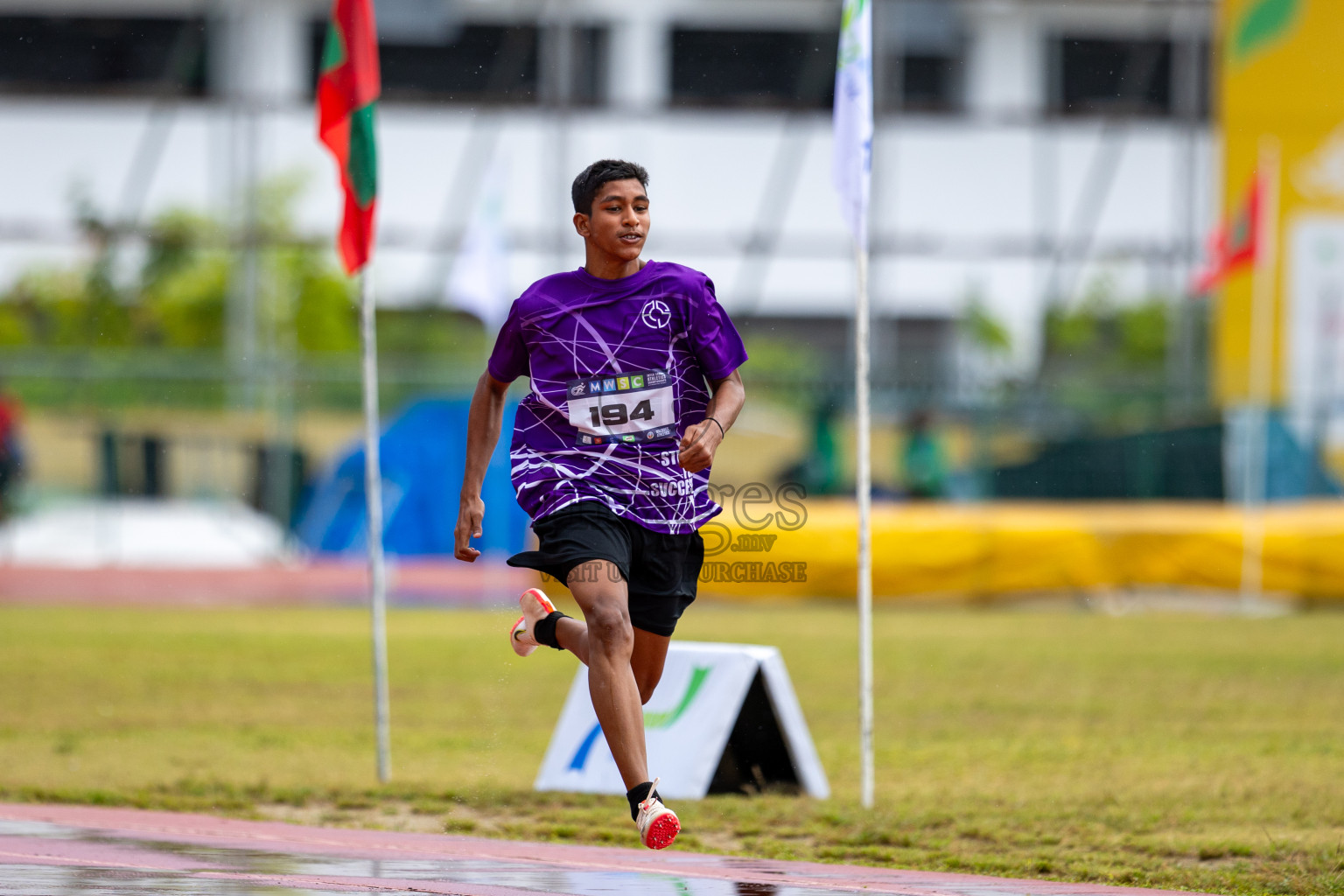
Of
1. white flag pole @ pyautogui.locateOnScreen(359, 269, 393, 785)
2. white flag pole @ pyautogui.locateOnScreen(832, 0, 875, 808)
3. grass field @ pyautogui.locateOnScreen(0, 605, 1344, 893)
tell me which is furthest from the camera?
white flag pole @ pyautogui.locateOnScreen(359, 269, 393, 785)

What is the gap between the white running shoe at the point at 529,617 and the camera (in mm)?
5438

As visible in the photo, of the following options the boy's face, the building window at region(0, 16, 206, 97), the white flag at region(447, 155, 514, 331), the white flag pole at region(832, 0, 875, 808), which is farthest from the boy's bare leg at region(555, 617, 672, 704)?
the building window at region(0, 16, 206, 97)

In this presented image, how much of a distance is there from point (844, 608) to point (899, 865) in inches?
504

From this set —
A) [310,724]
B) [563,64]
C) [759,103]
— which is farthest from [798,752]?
[759,103]

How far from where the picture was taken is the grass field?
6152mm

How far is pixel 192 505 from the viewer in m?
22.4

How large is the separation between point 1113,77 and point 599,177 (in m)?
29.0

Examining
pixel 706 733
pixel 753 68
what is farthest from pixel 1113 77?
pixel 706 733

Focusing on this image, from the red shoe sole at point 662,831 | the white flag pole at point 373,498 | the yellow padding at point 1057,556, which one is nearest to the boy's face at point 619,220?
the red shoe sole at point 662,831

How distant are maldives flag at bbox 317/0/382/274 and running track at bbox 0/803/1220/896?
3.07 meters

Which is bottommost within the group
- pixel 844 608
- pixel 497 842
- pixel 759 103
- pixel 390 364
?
pixel 844 608

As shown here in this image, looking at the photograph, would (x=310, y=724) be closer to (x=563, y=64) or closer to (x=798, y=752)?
(x=798, y=752)

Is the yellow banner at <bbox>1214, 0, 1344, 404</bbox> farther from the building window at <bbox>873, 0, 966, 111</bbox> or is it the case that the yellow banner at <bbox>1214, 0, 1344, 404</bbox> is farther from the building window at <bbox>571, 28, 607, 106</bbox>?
the building window at <bbox>571, 28, 607, 106</bbox>

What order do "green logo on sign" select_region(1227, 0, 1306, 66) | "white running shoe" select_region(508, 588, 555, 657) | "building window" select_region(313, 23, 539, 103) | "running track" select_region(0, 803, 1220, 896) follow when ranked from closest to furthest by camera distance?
"running track" select_region(0, 803, 1220, 896) → "white running shoe" select_region(508, 588, 555, 657) → "green logo on sign" select_region(1227, 0, 1306, 66) → "building window" select_region(313, 23, 539, 103)
